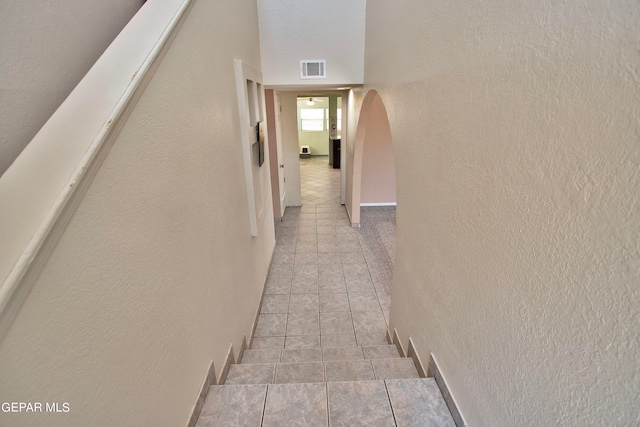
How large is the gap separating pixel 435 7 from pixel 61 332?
71.4 inches

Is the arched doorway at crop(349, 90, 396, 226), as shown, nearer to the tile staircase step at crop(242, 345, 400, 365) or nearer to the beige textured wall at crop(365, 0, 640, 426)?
the tile staircase step at crop(242, 345, 400, 365)

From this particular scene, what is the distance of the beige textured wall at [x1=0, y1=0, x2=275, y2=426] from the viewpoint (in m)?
0.68

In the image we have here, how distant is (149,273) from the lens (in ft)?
3.54

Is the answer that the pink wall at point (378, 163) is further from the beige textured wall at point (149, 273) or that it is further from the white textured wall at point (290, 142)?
the beige textured wall at point (149, 273)

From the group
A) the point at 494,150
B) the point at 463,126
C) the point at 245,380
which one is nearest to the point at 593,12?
the point at 494,150

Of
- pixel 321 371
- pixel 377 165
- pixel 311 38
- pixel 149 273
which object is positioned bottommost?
pixel 321 371

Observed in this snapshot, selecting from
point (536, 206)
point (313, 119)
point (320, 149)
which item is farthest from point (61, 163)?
point (313, 119)

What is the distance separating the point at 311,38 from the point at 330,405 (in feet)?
11.6

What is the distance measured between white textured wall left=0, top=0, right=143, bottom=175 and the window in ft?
38.3

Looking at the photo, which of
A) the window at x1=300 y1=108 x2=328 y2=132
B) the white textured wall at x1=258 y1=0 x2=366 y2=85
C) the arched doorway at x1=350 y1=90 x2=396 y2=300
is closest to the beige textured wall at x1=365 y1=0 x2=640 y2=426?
the white textured wall at x1=258 y1=0 x2=366 y2=85

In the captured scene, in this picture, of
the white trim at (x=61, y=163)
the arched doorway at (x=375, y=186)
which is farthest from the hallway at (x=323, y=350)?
the white trim at (x=61, y=163)

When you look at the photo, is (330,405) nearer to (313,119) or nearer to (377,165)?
(377,165)

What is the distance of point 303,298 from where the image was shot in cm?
364

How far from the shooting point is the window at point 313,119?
493 inches
